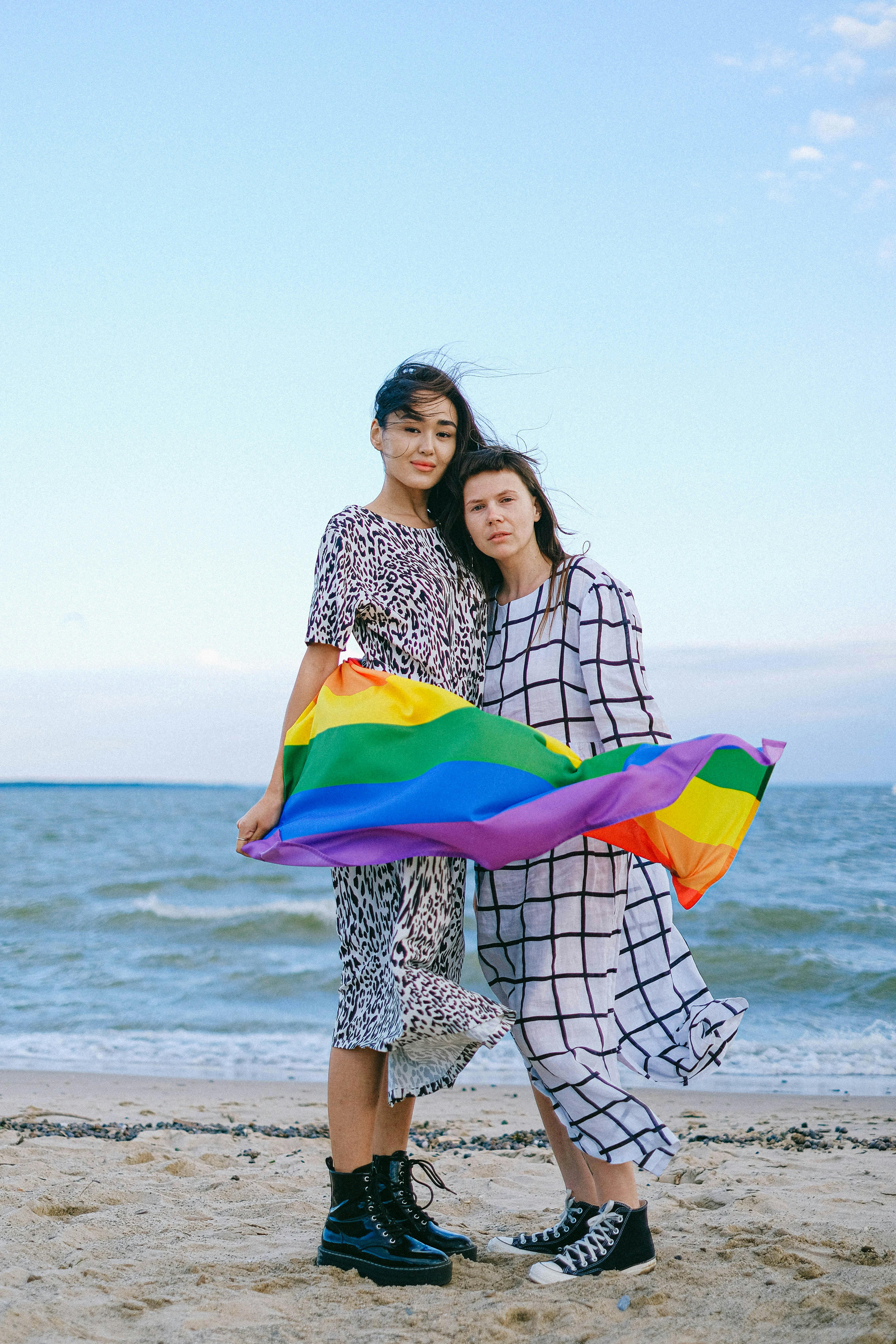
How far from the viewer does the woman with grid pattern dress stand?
2525 millimetres

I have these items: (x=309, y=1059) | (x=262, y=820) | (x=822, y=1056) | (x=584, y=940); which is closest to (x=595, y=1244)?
(x=584, y=940)

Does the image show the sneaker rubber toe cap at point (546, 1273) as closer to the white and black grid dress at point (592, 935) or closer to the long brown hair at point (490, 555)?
the white and black grid dress at point (592, 935)

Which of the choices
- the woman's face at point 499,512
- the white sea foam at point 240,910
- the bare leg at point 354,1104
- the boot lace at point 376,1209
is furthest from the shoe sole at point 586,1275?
the white sea foam at point 240,910

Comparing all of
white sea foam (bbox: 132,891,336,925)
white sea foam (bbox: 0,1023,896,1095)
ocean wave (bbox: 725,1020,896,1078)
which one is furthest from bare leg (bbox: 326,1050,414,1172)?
white sea foam (bbox: 132,891,336,925)

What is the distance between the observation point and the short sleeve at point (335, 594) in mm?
2721

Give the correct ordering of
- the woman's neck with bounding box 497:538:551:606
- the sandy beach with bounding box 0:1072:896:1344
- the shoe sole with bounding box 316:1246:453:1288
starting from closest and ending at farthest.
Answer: the sandy beach with bounding box 0:1072:896:1344, the shoe sole with bounding box 316:1246:453:1288, the woman's neck with bounding box 497:538:551:606

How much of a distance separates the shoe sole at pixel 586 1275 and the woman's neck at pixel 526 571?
5.43ft

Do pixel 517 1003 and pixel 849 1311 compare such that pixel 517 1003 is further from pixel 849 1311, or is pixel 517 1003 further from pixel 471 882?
pixel 471 882

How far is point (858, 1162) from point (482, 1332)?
2.63 meters

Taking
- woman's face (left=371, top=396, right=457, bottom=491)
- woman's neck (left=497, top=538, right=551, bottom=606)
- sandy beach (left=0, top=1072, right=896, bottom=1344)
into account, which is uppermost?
woman's face (left=371, top=396, right=457, bottom=491)

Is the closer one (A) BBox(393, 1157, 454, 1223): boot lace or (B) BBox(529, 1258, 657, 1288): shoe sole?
(B) BBox(529, 1258, 657, 1288): shoe sole

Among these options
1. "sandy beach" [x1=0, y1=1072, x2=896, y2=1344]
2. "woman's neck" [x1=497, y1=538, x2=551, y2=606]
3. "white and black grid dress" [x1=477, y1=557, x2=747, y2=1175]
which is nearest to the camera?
"sandy beach" [x1=0, y1=1072, x2=896, y2=1344]

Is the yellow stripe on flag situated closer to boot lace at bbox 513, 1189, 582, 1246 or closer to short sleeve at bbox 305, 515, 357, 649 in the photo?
short sleeve at bbox 305, 515, 357, 649

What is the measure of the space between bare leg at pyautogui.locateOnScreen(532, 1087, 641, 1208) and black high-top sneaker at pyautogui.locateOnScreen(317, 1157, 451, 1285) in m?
0.37
